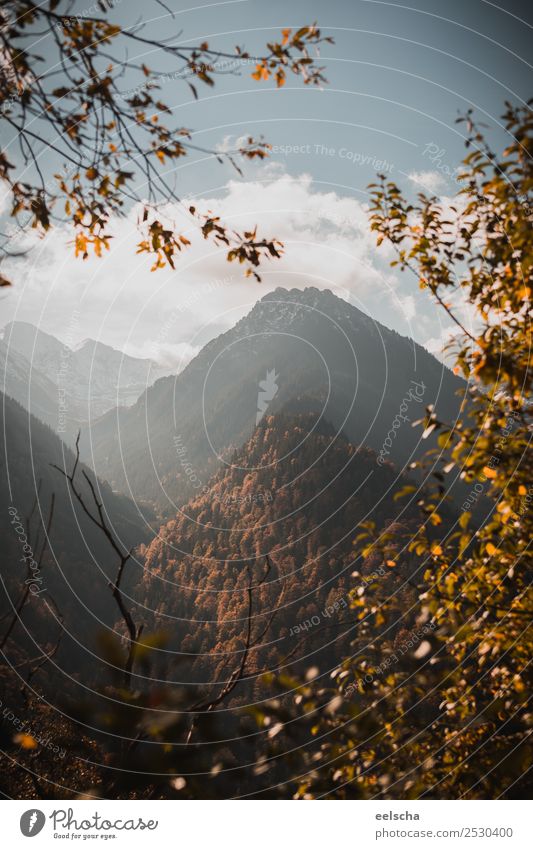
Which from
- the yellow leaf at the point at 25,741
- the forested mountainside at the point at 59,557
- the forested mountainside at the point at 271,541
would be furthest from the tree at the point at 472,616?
the forested mountainside at the point at 59,557

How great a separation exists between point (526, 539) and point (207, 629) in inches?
4711

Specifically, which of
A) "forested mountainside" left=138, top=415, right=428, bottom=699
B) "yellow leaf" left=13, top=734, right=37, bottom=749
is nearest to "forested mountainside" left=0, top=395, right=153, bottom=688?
"forested mountainside" left=138, top=415, right=428, bottom=699

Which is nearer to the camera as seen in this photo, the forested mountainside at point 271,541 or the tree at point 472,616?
the tree at point 472,616

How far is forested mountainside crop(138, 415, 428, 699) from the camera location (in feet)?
340

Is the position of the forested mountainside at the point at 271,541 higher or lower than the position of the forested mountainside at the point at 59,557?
higher
